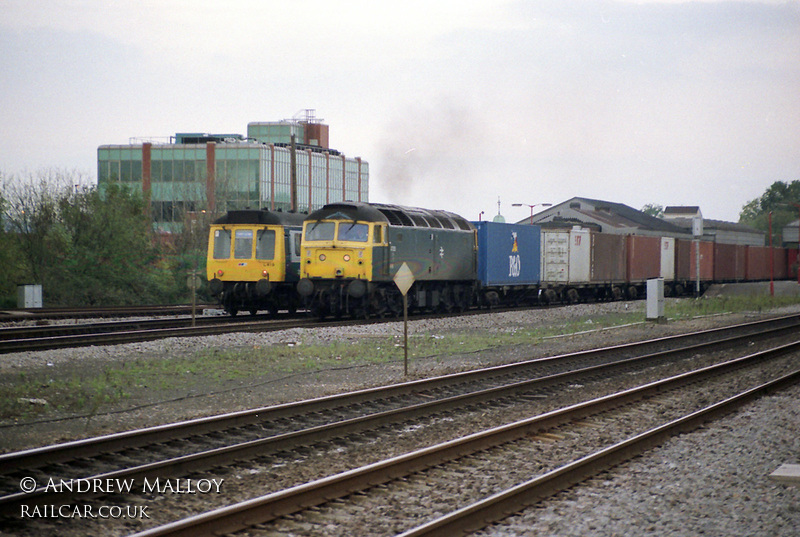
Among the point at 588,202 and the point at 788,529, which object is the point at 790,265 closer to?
the point at 588,202

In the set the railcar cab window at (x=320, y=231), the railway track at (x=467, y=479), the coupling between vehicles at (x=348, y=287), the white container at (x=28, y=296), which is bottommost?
the railway track at (x=467, y=479)

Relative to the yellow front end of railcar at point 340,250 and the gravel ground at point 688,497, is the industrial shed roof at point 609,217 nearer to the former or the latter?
the yellow front end of railcar at point 340,250

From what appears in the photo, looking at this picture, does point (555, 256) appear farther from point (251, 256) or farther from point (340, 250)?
point (251, 256)

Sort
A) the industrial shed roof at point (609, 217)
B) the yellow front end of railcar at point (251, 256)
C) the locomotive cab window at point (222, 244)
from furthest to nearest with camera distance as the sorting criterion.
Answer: the industrial shed roof at point (609, 217), the locomotive cab window at point (222, 244), the yellow front end of railcar at point (251, 256)

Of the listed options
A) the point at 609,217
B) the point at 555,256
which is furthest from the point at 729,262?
the point at 609,217

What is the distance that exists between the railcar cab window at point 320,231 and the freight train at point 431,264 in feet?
0.10

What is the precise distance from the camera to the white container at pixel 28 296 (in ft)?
104

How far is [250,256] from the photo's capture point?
27.1 metres

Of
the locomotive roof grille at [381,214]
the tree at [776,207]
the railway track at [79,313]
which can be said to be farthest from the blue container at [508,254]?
the tree at [776,207]

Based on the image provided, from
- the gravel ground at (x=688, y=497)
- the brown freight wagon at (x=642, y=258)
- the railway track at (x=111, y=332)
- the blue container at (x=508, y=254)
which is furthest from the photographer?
the brown freight wagon at (x=642, y=258)

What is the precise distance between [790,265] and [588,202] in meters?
31.4

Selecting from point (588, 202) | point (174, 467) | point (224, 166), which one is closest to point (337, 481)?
Answer: point (174, 467)

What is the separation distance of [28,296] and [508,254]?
1828 cm

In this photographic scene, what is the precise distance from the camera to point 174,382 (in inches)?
544
